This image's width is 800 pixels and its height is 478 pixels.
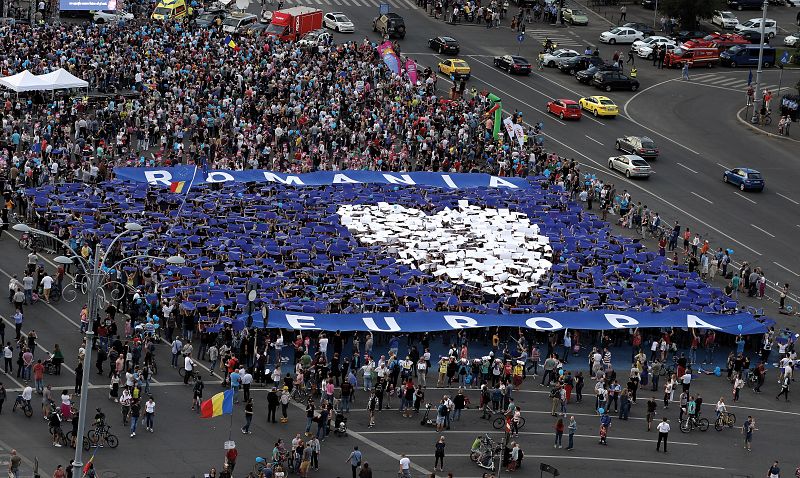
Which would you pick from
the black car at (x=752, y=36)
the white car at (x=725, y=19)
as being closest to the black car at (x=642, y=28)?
the white car at (x=725, y=19)

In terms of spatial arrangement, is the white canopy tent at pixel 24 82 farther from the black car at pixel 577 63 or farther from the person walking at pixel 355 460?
the person walking at pixel 355 460

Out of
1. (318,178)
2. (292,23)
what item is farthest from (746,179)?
(292,23)

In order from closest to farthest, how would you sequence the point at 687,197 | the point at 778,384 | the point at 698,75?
the point at 778,384, the point at 687,197, the point at 698,75

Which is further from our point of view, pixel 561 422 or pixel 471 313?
pixel 471 313

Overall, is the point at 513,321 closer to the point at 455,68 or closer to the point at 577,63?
the point at 455,68

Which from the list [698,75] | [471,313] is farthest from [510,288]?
[698,75]

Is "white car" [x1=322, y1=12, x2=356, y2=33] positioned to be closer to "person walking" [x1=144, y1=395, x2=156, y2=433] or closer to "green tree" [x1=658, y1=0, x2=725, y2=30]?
"green tree" [x1=658, y1=0, x2=725, y2=30]

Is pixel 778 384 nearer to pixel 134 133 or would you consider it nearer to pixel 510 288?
pixel 510 288
